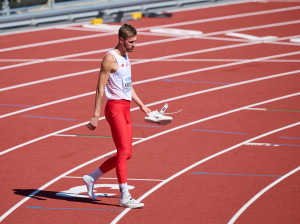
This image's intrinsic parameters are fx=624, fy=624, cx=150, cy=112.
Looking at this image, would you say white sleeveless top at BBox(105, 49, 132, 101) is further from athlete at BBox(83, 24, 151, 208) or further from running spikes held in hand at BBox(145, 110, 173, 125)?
running spikes held in hand at BBox(145, 110, 173, 125)

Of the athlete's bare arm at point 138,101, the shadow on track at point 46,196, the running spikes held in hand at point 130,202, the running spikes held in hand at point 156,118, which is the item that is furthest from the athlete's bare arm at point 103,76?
the shadow on track at point 46,196

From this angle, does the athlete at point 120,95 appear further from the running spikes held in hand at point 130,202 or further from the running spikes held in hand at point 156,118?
the running spikes held in hand at point 156,118

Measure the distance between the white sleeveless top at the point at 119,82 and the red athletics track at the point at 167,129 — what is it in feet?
4.67

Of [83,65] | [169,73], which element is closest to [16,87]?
[83,65]

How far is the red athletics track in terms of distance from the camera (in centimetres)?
796

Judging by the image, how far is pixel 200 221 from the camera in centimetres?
744

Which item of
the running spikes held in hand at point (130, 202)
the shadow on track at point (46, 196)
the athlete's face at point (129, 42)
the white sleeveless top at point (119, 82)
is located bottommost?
the shadow on track at point (46, 196)

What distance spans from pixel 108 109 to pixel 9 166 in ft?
8.38

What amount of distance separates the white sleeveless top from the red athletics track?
1.42m

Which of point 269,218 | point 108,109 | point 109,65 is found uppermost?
point 109,65

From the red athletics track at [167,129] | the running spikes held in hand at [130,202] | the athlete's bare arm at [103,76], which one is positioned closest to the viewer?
the athlete's bare arm at [103,76]

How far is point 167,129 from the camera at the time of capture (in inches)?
441

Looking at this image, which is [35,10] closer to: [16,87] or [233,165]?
[16,87]

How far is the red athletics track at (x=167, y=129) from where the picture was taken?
796cm
